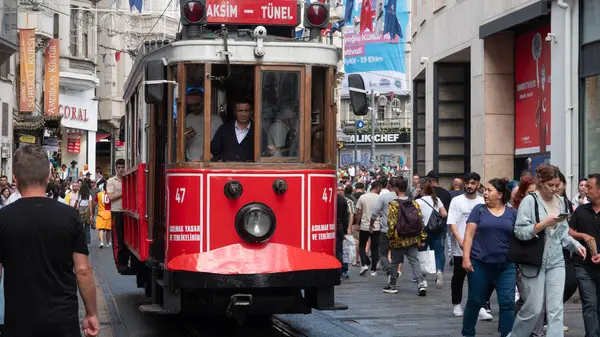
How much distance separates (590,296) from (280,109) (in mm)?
3333

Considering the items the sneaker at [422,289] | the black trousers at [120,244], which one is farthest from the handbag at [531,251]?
the black trousers at [120,244]

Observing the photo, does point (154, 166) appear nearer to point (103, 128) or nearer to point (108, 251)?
point (108, 251)

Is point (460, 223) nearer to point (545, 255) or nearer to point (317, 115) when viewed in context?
point (317, 115)

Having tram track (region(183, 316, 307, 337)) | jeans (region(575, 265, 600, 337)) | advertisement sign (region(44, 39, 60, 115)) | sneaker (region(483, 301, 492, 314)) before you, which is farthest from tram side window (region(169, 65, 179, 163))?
advertisement sign (region(44, 39, 60, 115))

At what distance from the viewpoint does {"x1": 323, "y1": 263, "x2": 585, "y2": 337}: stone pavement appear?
12789 millimetres

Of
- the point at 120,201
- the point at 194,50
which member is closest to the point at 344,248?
the point at 120,201

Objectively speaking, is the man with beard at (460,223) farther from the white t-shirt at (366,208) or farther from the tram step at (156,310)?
the white t-shirt at (366,208)

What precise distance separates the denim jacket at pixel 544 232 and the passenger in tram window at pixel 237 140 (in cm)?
257

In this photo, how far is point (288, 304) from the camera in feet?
35.8

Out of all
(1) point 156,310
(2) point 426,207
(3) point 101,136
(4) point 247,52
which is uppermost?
(3) point 101,136

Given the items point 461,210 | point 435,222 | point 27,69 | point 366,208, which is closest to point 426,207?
point 435,222

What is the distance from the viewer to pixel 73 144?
55.2m

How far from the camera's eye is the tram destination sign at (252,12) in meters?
11.1

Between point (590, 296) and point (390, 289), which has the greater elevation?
point (590, 296)
